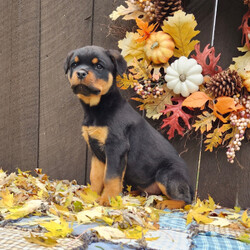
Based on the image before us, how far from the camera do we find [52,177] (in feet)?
8.57

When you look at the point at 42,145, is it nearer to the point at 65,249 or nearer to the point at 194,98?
the point at 194,98

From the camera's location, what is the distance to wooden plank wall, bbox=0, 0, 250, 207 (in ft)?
7.16

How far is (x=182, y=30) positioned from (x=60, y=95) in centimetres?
117

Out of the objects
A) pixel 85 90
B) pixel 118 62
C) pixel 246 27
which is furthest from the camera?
pixel 246 27

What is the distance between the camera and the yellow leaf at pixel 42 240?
42.4 inches

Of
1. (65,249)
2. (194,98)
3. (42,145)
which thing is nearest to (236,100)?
(194,98)

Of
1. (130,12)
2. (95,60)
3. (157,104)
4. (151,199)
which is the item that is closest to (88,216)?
(151,199)

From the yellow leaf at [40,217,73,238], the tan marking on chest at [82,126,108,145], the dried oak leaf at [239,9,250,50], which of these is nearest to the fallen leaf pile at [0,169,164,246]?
the yellow leaf at [40,217,73,238]

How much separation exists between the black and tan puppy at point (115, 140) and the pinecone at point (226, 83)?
51 cm

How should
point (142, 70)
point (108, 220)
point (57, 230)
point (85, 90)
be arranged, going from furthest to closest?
point (142, 70), point (85, 90), point (108, 220), point (57, 230)

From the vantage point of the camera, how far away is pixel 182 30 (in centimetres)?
194

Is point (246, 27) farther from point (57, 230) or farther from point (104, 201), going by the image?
point (57, 230)

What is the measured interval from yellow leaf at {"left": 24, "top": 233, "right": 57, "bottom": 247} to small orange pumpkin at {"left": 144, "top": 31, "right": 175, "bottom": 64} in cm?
139

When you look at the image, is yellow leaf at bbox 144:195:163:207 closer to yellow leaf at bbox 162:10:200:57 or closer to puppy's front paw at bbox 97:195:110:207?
puppy's front paw at bbox 97:195:110:207
